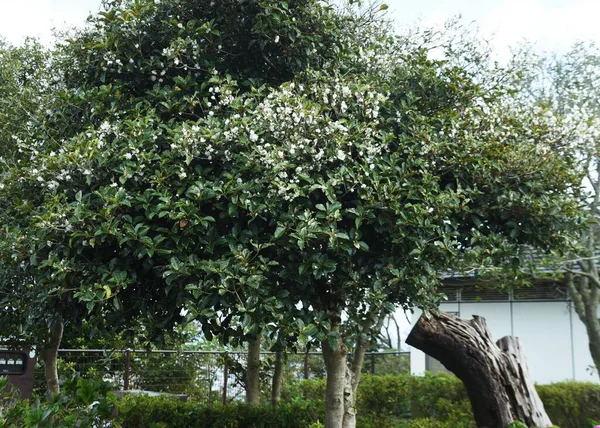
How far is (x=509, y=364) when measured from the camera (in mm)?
7668

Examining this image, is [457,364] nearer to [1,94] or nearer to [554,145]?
[554,145]

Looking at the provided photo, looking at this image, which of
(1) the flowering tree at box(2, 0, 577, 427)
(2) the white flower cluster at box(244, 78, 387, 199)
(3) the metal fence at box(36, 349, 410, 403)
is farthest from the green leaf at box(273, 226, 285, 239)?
(3) the metal fence at box(36, 349, 410, 403)

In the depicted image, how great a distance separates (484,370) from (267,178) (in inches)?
158

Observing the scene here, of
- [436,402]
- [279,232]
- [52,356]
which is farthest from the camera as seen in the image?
[436,402]

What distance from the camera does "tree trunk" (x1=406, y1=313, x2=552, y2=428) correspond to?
755 cm

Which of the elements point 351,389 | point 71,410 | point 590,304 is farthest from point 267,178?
point 590,304

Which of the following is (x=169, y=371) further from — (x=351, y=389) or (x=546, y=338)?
(x=546, y=338)

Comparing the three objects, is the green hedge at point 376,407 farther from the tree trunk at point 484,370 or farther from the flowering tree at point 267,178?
the flowering tree at point 267,178

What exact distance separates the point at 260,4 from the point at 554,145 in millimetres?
3514

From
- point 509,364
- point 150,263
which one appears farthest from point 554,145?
point 150,263

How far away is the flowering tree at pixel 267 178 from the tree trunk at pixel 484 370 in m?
1.14

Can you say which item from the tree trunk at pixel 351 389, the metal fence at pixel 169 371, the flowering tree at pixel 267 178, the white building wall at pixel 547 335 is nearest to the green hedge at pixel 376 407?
the tree trunk at pixel 351 389

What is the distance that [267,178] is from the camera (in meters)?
5.33

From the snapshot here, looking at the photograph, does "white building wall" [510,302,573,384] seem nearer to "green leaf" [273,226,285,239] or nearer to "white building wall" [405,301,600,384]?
"white building wall" [405,301,600,384]
